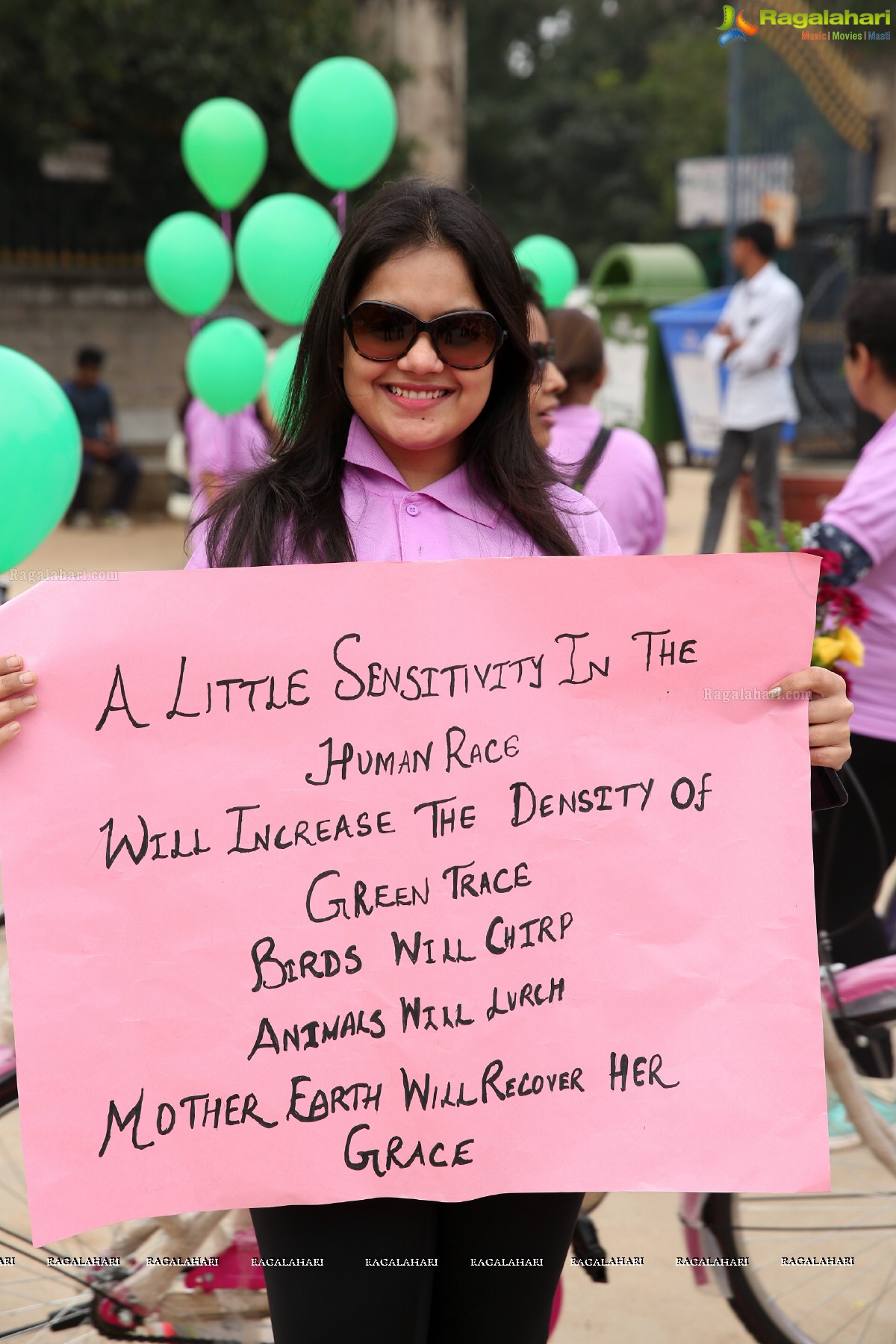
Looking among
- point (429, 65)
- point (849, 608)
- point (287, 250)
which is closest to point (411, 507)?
point (849, 608)

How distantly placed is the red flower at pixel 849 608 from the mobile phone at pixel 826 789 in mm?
734

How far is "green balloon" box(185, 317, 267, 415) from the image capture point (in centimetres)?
614

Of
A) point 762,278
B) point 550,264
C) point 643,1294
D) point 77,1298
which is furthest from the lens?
point 762,278

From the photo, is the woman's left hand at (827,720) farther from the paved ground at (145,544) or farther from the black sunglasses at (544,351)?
the paved ground at (145,544)

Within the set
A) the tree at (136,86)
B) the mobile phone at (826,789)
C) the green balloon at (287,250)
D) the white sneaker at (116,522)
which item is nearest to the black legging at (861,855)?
the mobile phone at (826,789)

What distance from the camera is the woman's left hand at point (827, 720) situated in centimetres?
166

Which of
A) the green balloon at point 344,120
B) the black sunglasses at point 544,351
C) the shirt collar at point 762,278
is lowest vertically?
the black sunglasses at point 544,351

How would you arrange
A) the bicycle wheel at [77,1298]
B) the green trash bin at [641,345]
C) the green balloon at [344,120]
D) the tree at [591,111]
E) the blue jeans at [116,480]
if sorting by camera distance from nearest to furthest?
the bicycle wheel at [77,1298], the green balloon at [344,120], the green trash bin at [641,345], the blue jeans at [116,480], the tree at [591,111]

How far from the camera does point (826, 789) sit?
175 cm

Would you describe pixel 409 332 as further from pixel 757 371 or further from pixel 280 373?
pixel 757 371

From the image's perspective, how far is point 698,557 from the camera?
1612 millimetres

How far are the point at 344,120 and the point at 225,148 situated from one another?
1167 mm

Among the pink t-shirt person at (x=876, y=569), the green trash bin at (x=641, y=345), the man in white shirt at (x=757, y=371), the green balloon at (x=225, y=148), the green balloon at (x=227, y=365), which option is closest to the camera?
the pink t-shirt person at (x=876, y=569)

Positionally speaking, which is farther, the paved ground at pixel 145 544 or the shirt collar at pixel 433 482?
the paved ground at pixel 145 544
